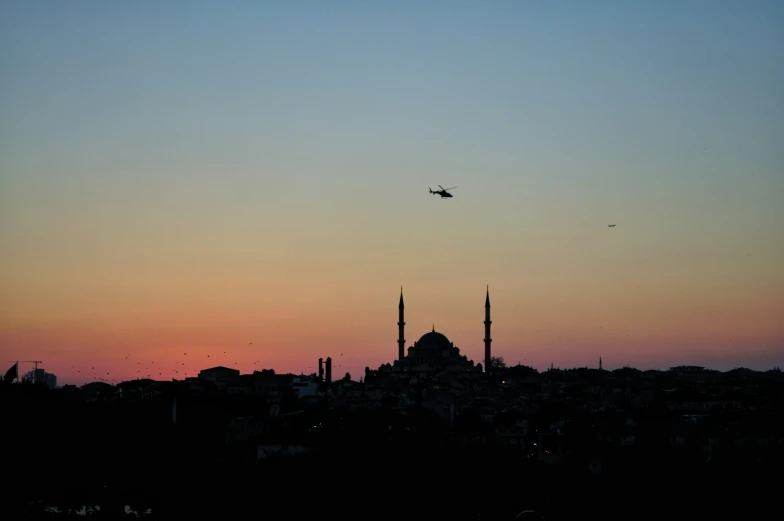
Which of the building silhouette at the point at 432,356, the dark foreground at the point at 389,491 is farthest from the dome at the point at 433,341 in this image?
the dark foreground at the point at 389,491

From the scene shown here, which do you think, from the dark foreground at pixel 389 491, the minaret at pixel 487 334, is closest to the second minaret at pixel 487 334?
the minaret at pixel 487 334

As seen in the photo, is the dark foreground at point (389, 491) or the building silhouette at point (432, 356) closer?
the dark foreground at point (389, 491)

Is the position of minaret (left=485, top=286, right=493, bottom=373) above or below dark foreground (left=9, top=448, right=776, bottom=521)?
above

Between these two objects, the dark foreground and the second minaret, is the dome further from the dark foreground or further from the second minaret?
the dark foreground

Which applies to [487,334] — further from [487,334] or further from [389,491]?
[389,491]

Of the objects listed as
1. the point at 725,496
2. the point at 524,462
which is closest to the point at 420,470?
the point at 524,462

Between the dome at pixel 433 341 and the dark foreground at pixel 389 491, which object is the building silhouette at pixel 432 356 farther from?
the dark foreground at pixel 389 491

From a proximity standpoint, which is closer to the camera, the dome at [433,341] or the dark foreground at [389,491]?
the dark foreground at [389,491]

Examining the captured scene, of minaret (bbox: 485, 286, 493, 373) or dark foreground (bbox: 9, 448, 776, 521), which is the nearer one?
dark foreground (bbox: 9, 448, 776, 521)

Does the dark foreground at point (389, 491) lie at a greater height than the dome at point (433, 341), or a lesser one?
lesser

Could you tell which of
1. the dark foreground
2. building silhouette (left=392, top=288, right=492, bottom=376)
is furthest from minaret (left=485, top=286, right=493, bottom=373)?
the dark foreground
